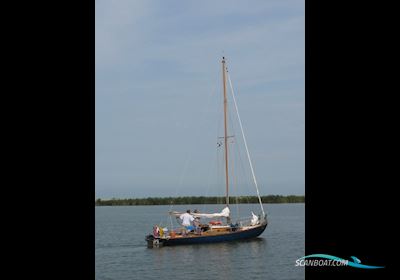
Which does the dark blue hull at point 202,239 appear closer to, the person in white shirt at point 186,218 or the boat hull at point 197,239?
the boat hull at point 197,239

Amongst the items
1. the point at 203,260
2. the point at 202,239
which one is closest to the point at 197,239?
the point at 202,239

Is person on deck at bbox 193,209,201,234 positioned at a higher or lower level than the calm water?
higher

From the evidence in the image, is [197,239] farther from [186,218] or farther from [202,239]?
[186,218]
